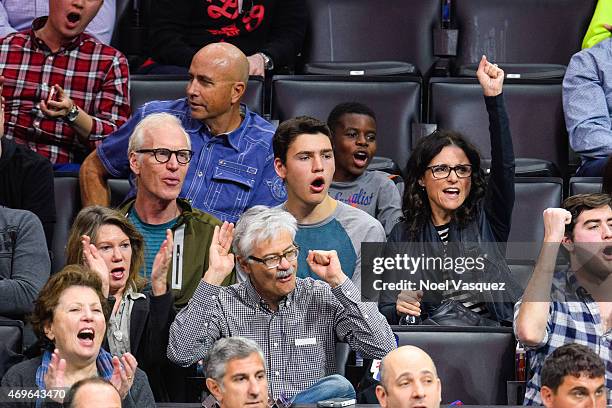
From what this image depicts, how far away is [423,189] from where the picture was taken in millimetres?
3508

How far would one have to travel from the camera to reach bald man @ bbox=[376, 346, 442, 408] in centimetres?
276

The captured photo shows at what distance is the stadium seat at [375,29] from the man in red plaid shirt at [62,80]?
2.69 ft

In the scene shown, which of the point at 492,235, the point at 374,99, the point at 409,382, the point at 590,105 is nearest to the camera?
the point at 409,382

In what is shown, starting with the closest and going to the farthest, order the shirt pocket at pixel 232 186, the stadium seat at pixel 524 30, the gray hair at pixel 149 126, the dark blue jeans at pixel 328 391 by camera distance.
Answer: the dark blue jeans at pixel 328 391, the gray hair at pixel 149 126, the shirt pocket at pixel 232 186, the stadium seat at pixel 524 30

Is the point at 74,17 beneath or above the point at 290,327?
above

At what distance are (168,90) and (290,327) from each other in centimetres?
143

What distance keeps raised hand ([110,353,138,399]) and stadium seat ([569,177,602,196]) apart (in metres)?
1.56

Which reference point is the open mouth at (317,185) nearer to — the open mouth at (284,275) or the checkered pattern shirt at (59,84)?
the open mouth at (284,275)

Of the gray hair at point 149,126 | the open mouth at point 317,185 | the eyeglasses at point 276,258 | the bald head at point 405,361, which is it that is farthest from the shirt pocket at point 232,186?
the bald head at point 405,361

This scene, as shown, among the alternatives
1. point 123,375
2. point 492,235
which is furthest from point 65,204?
point 492,235

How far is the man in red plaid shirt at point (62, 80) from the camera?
4082 millimetres

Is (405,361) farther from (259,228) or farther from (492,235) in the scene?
(492,235)

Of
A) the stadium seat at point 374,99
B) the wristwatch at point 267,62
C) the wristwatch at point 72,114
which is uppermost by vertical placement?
the wristwatch at point 267,62

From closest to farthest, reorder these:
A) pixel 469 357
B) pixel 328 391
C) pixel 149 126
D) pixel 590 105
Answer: pixel 328 391 → pixel 469 357 → pixel 149 126 → pixel 590 105
